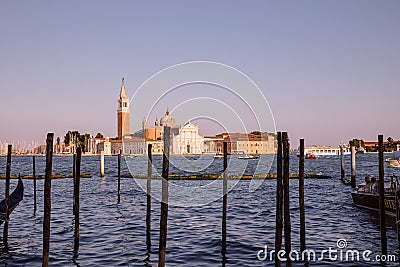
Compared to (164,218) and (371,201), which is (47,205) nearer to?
(164,218)

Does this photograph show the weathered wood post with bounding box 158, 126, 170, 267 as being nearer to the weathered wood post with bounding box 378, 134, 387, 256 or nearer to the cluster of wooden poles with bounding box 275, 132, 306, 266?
the cluster of wooden poles with bounding box 275, 132, 306, 266

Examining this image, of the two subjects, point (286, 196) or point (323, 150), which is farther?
point (323, 150)

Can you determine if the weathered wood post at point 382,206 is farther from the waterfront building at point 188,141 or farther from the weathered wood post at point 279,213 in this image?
the waterfront building at point 188,141

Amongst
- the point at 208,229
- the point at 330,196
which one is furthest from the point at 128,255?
the point at 330,196

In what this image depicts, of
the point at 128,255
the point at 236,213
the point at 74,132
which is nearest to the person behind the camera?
the point at 128,255

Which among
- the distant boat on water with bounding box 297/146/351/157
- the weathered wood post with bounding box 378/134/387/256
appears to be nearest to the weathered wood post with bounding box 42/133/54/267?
the weathered wood post with bounding box 378/134/387/256

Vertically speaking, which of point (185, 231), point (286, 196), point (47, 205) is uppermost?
point (286, 196)

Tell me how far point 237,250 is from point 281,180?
286cm

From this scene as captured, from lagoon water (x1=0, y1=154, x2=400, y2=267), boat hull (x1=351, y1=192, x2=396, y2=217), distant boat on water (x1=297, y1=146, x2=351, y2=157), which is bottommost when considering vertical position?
lagoon water (x1=0, y1=154, x2=400, y2=267)

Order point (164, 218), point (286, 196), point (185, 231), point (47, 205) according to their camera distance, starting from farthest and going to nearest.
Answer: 1. point (185, 231)
2. point (286, 196)
3. point (47, 205)
4. point (164, 218)

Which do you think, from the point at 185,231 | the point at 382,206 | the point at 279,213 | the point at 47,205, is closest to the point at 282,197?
the point at 279,213

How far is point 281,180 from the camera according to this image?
9234mm

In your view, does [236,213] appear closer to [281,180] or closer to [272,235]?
[272,235]

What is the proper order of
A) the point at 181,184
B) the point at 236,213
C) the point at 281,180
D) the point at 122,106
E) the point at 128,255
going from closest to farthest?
the point at 281,180 < the point at 128,255 < the point at 236,213 < the point at 181,184 < the point at 122,106
